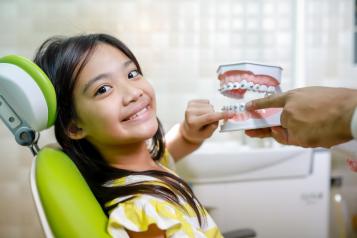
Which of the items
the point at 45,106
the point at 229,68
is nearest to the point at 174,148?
the point at 229,68

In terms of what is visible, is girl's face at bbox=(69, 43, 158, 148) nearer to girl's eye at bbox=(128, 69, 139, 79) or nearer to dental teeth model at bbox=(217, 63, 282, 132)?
girl's eye at bbox=(128, 69, 139, 79)

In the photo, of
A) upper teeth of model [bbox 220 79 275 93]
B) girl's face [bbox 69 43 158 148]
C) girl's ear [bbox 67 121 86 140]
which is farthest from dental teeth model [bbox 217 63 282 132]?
girl's ear [bbox 67 121 86 140]

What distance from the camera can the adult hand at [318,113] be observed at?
1.68ft

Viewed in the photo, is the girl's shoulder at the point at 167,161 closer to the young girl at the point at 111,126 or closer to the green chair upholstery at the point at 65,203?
the young girl at the point at 111,126

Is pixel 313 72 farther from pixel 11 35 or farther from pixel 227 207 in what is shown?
pixel 11 35

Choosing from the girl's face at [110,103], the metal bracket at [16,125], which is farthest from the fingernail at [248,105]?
the metal bracket at [16,125]

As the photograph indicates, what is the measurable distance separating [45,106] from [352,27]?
1228 mm

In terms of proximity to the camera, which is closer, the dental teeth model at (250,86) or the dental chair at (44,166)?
the dental chair at (44,166)

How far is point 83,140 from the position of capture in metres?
0.79

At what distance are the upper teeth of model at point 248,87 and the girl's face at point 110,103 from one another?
19 centimetres

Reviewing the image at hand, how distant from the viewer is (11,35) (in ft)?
3.73

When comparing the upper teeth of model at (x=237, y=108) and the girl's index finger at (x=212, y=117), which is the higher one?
the upper teeth of model at (x=237, y=108)

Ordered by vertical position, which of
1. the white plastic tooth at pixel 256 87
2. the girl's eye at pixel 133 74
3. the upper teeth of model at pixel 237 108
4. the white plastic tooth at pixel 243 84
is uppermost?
the girl's eye at pixel 133 74

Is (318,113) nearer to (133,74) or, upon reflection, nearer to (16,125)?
(133,74)
